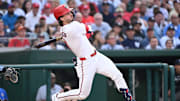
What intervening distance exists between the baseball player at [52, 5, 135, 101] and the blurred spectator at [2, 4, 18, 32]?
4.01 m

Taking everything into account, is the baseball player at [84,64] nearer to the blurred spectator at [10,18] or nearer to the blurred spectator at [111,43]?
the blurred spectator at [111,43]

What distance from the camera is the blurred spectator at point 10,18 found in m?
8.50

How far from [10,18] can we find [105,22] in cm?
230

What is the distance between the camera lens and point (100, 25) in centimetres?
911

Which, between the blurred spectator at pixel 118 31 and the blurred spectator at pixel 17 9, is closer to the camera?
the blurred spectator at pixel 118 31

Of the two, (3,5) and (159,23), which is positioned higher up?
(3,5)

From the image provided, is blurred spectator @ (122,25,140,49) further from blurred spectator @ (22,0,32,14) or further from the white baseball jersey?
the white baseball jersey

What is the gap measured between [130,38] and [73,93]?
421 centimetres

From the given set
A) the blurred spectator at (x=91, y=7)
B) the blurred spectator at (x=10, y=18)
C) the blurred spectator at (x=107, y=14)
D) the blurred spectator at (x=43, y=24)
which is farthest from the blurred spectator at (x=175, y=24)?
the blurred spectator at (x=10, y=18)

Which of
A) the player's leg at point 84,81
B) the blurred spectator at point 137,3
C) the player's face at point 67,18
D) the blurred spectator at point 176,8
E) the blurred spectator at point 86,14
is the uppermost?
the blurred spectator at point 137,3

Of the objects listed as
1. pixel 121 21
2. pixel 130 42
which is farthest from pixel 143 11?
pixel 130 42

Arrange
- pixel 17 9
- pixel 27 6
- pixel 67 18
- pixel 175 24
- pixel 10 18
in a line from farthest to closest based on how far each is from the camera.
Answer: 1. pixel 175 24
2. pixel 27 6
3. pixel 17 9
4. pixel 10 18
5. pixel 67 18

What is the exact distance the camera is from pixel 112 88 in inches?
270

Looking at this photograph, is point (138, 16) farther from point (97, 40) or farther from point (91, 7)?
point (97, 40)
